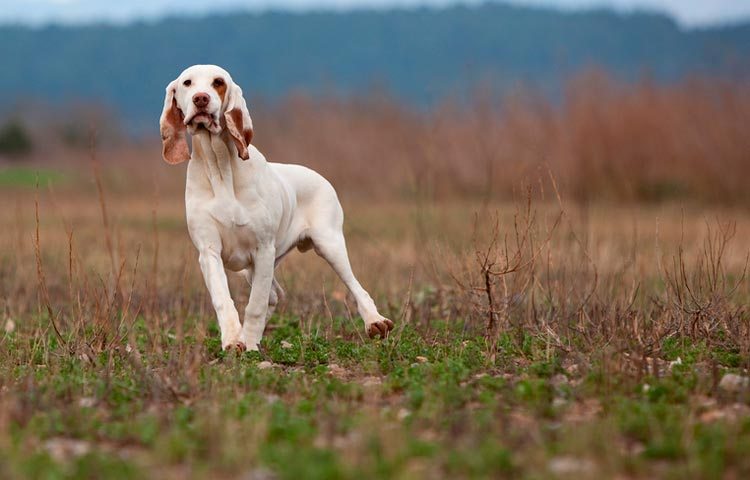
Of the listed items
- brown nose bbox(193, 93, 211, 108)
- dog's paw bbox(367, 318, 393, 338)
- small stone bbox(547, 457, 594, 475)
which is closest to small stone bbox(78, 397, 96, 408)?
brown nose bbox(193, 93, 211, 108)

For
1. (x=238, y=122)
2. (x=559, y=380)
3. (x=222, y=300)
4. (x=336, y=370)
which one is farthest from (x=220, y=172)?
(x=559, y=380)

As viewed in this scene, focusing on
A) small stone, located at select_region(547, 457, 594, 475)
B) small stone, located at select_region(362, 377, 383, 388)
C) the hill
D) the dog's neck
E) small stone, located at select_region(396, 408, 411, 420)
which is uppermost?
the hill

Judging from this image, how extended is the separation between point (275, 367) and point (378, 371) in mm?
615

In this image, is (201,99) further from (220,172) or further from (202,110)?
(220,172)

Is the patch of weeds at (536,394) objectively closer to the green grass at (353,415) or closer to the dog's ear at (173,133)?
the green grass at (353,415)

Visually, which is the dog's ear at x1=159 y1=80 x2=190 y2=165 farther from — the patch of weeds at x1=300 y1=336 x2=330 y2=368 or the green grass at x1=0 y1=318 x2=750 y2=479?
the patch of weeds at x1=300 y1=336 x2=330 y2=368

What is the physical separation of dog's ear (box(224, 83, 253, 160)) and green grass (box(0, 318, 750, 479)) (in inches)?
47.4

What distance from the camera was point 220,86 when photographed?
659cm

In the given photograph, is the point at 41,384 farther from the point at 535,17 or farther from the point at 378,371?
the point at 535,17

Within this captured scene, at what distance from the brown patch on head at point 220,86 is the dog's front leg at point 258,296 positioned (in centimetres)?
94

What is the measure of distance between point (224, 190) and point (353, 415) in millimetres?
2124

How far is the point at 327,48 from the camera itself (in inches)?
4606

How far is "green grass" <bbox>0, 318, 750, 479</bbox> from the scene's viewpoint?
13.7 feet

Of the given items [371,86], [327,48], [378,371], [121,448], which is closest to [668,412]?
[378,371]
